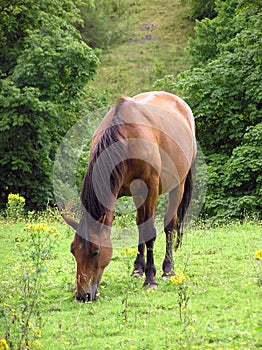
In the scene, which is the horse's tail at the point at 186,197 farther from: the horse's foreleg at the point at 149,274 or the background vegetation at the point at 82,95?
the background vegetation at the point at 82,95

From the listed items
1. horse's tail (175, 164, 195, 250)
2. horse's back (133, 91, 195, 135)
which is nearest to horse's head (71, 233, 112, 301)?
horse's back (133, 91, 195, 135)

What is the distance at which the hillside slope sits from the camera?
32.8m

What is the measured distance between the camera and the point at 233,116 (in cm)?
1345

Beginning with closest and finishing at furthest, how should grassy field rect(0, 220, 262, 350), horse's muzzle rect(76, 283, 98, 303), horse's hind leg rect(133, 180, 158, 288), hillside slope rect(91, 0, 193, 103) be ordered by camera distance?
grassy field rect(0, 220, 262, 350)
horse's muzzle rect(76, 283, 98, 303)
horse's hind leg rect(133, 180, 158, 288)
hillside slope rect(91, 0, 193, 103)

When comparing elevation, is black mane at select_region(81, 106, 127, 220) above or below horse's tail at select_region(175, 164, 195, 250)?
above

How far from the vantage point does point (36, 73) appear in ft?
50.1

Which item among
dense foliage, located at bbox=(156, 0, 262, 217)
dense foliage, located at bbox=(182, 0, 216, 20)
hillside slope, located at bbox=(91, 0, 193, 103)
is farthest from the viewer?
dense foliage, located at bbox=(182, 0, 216, 20)

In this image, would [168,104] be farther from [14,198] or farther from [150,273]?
[14,198]

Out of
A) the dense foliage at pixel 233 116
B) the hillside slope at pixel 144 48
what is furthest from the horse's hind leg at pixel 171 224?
the hillside slope at pixel 144 48

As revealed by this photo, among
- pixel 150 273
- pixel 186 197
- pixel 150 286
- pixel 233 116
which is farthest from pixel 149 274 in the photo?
pixel 233 116

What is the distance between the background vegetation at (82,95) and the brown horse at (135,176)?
5277mm

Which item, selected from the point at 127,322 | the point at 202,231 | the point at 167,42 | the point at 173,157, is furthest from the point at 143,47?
the point at 127,322

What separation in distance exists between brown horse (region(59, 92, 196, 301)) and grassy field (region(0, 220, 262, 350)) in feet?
0.93

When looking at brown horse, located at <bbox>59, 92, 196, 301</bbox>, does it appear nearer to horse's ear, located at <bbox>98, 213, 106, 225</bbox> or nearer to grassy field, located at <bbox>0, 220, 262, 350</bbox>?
horse's ear, located at <bbox>98, 213, 106, 225</bbox>
